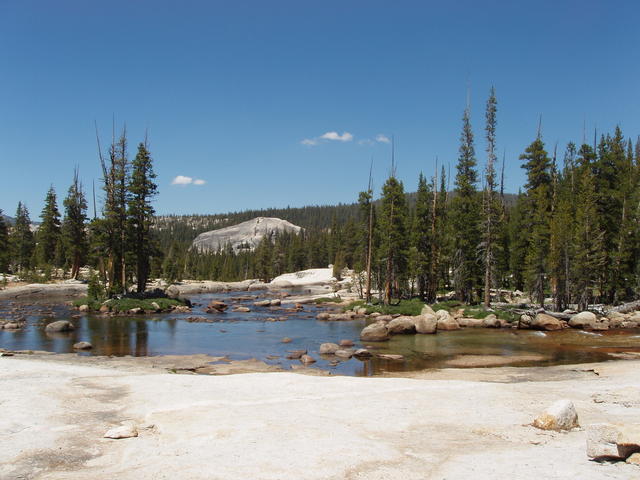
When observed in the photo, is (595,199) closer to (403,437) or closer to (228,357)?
(228,357)

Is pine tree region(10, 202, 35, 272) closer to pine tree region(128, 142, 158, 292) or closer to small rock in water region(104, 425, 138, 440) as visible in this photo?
pine tree region(128, 142, 158, 292)

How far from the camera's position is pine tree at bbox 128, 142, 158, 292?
51.7m

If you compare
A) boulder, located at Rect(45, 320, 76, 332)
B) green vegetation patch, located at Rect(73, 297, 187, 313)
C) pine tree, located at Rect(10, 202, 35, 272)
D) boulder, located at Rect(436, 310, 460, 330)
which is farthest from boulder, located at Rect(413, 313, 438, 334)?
pine tree, located at Rect(10, 202, 35, 272)

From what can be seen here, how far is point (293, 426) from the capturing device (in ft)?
36.4

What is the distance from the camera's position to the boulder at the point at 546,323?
33188 millimetres

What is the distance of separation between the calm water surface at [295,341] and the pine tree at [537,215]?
32.3 ft

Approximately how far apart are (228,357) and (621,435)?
63.6 feet

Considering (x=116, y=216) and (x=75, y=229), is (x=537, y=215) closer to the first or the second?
(x=116, y=216)

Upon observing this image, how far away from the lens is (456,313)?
133 feet

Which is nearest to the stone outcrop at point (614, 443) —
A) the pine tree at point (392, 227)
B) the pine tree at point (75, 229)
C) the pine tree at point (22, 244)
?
the pine tree at point (392, 227)

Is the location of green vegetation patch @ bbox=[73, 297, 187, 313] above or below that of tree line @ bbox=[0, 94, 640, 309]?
below

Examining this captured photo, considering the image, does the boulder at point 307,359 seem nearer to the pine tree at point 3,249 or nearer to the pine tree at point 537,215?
the pine tree at point 537,215

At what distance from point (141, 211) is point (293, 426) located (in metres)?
45.9

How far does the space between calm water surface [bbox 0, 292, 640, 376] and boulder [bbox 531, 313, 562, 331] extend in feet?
3.30
